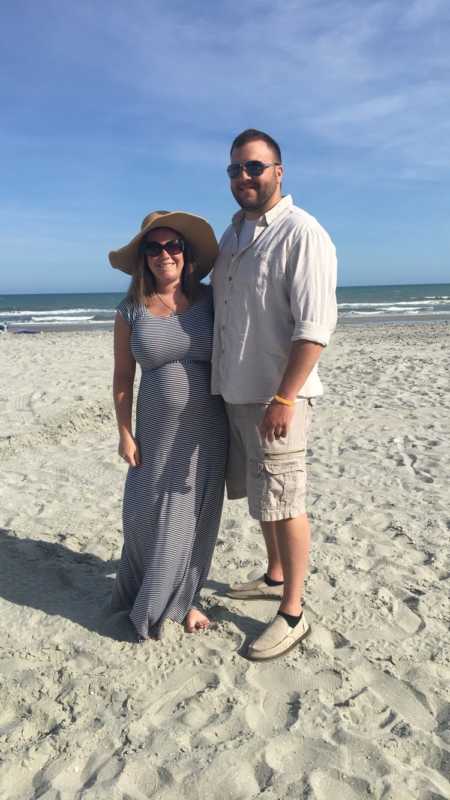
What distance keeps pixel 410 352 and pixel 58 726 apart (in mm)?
11767

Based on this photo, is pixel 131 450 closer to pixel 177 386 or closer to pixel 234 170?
pixel 177 386

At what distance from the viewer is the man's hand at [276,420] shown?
7.83 ft

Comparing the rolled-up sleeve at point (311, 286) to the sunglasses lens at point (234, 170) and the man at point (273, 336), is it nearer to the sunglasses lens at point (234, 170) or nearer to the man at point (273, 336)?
the man at point (273, 336)

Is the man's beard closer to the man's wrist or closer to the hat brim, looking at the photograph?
the hat brim

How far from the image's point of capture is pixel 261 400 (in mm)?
2518

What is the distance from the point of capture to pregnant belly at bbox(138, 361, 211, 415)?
2.67 metres

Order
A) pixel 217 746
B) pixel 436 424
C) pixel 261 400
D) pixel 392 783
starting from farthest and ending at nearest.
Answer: pixel 436 424
pixel 261 400
pixel 217 746
pixel 392 783

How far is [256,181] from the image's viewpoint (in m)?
2.47

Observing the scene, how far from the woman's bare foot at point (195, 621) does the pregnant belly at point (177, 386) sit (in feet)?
3.03

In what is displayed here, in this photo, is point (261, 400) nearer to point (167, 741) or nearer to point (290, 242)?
point (290, 242)

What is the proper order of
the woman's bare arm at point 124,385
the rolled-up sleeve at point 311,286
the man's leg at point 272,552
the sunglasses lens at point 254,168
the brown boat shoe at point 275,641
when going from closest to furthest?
the rolled-up sleeve at point 311,286 → the sunglasses lens at point 254,168 → the brown boat shoe at point 275,641 → the woman's bare arm at point 124,385 → the man's leg at point 272,552

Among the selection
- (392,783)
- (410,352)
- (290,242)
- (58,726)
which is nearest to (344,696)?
(392,783)

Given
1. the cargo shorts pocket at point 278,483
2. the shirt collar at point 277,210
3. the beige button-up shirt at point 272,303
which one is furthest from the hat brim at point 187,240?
the cargo shorts pocket at point 278,483

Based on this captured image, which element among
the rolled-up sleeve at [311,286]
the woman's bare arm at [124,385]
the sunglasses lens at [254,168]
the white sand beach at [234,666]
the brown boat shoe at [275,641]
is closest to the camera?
the white sand beach at [234,666]
